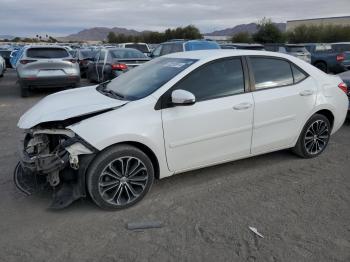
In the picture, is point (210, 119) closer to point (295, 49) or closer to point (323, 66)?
point (295, 49)

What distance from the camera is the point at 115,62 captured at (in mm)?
11305

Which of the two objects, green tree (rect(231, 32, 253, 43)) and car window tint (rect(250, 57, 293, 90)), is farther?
green tree (rect(231, 32, 253, 43))

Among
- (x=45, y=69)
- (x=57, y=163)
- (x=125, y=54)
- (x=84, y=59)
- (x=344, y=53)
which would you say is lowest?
(x=344, y=53)

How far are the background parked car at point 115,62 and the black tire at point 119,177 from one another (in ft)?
24.2

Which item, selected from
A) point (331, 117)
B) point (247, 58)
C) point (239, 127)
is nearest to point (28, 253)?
point (239, 127)

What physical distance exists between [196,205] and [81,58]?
1563cm

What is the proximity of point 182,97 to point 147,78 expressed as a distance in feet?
2.76

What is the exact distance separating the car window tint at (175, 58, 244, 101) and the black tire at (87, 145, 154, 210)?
3.04 feet

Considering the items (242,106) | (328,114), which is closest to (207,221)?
(242,106)

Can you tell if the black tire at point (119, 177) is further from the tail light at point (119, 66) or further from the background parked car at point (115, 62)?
the tail light at point (119, 66)

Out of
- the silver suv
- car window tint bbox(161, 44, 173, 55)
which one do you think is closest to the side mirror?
the silver suv

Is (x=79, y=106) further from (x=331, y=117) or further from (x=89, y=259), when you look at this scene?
(x=331, y=117)

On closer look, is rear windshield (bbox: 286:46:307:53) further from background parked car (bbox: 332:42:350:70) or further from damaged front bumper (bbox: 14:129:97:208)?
damaged front bumper (bbox: 14:129:97:208)

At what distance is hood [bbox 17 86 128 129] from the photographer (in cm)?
365
